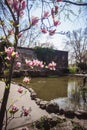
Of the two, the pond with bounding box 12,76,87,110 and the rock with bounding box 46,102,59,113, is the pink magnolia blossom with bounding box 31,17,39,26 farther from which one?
the pond with bounding box 12,76,87,110

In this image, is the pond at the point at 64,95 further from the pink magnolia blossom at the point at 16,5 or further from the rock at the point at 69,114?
the pink magnolia blossom at the point at 16,5

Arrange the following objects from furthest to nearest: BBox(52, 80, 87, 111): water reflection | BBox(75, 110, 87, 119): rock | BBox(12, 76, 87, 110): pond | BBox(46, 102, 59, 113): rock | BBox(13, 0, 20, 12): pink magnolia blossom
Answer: BBox(12, 76, 87, 110): pond, BBox(52, 80, 87, 111): water reflection, BBox(46, 102, 59, 113): rock, BBox(75, 110, 87, 119): rock, BBox(13, 0, 20, 12): pink magnolia blossom

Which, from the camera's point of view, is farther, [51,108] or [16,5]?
[51,108]

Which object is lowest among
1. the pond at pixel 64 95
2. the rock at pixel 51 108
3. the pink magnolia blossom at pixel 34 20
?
the pond at pixel 64 95

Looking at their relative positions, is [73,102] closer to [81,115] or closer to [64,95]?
[64,95]

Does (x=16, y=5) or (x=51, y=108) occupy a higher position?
(x=16, y=5)

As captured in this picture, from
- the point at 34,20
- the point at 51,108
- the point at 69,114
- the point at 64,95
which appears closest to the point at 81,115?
the point at 69,114

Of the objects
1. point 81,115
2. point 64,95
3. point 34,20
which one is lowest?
point 64,95

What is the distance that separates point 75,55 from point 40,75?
1933cm

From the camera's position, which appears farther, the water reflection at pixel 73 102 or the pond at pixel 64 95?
the pond at pixel 64 95

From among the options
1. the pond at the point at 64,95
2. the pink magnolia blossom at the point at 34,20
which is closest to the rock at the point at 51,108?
the pond at the point at 64,95

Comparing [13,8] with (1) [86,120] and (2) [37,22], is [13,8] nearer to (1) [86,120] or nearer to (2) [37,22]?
(2) [37,22]

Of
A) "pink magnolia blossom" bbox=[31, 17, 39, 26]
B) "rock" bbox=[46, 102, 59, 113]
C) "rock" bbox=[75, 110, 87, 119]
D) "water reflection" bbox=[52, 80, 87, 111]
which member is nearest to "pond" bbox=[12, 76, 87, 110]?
"water reflection" bbox=[52, 80, 87, 111]

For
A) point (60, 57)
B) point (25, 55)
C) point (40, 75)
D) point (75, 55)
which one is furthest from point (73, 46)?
point (40, 75)
